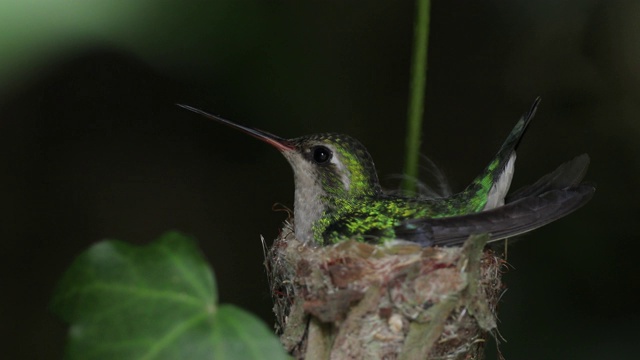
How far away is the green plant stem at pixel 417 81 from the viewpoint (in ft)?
6.37

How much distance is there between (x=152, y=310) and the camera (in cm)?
122

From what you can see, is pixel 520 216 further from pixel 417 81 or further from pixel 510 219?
pixel 417 81

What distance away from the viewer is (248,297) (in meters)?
3.81

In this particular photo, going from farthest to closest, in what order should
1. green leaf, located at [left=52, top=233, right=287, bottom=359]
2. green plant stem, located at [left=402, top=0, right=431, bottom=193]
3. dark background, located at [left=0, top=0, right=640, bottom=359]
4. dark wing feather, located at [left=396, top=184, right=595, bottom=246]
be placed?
1. dark background, located at [left=0, top=0, right=640, bottom=359]
2. dark wing feather, located at [left=396, top=184, right=595, bottom=246]
3. green plant stem, located at [left=402, top=0, right=431, bottom=193]
4. green leaf, located at [left=52, top=233, right=287, bottom=359]

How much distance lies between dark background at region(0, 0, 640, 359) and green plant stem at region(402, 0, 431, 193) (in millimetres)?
1196

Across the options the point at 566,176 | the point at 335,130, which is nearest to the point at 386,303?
the point at 566,176

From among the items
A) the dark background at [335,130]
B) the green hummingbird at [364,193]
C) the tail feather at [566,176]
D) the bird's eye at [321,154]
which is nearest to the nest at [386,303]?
the green hummingbird at [364,193]

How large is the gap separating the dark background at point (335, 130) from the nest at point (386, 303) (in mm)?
1176

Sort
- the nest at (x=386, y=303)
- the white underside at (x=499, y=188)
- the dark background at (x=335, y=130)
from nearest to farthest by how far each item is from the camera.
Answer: the nest at (x=386, y=303), the white underside at (x=499, y=188), the dark background at (x=335, y=130)

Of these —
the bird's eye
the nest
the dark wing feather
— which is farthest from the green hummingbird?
the nest

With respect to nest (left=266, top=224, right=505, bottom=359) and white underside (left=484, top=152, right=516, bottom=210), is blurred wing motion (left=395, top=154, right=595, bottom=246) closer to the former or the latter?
nest (left=266, top=224, right=505, bottom=359)

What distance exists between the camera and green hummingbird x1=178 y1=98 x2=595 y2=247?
2352 mm

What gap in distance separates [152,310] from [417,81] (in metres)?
1.02

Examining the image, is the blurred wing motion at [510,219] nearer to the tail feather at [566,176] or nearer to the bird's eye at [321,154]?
the tail feather at [566,176]
